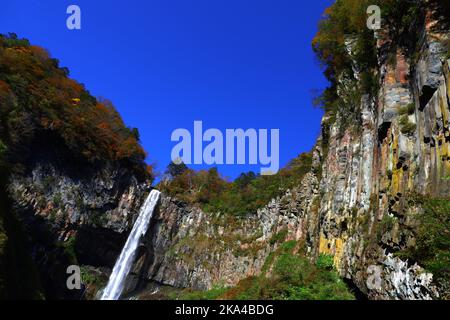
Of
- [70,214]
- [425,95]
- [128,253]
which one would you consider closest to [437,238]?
[425,95]

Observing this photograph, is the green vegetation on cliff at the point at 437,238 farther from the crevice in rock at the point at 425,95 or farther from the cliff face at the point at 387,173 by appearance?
the crevice in rock at the point at 425,95

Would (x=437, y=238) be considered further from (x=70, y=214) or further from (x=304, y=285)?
(x=70, y=214)

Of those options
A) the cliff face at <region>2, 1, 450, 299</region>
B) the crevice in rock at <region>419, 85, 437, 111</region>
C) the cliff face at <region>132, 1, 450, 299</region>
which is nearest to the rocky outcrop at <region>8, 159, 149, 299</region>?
the cliff face at <region>2, 1, 450, 299</region>

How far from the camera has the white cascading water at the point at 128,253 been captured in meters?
34.9

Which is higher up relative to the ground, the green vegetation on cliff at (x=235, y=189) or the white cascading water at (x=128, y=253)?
the green vegetation on cliff at (x=235, y=189)

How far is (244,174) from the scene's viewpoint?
189 feet

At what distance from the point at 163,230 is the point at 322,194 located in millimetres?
25177

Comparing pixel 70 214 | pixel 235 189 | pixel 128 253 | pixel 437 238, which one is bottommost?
pixel 128 253

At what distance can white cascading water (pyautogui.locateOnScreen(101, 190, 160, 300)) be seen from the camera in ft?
115

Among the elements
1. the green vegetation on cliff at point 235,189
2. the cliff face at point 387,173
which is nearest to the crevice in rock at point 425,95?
the cliff face at point 387,173

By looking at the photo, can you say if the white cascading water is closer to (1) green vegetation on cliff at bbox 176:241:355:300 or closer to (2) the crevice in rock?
(1) green vegetation on cliff at bbox 176:241:355:300

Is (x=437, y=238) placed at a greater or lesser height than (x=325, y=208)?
lesser

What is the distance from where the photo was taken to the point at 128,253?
3716 centimetres
